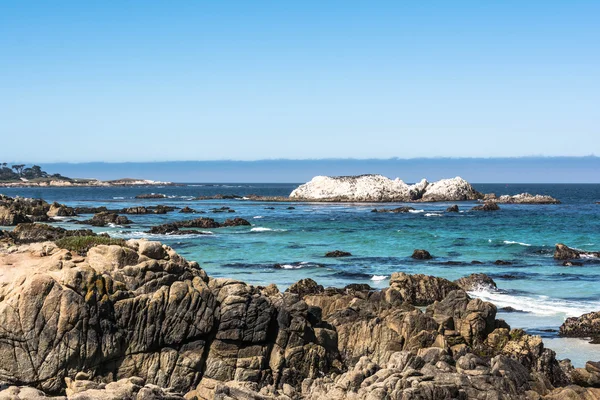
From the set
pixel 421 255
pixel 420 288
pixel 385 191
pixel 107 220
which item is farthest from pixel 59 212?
pixel 385 191

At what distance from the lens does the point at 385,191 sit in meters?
148

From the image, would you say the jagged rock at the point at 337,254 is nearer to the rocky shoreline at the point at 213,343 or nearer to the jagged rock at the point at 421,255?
the jagged rock at the point at 421,255

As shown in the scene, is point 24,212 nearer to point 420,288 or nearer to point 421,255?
point 421,255

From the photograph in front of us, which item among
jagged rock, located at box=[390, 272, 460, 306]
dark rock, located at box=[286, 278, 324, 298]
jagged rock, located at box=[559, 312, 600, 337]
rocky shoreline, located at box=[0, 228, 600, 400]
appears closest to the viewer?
rocky shoreline, located at box=[0, 228, 600, 400]

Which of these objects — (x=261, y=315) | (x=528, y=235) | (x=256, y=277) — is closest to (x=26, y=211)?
(x=256, y=277)

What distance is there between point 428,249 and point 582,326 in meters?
30.4

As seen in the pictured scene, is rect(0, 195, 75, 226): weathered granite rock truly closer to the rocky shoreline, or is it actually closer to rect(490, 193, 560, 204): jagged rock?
the rocky shoreline

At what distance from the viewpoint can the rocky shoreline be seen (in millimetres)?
17562

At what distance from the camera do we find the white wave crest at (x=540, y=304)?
32.2 m

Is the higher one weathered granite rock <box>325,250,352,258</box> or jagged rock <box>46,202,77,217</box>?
weathered granite rock <box>325,250,352,258</box>

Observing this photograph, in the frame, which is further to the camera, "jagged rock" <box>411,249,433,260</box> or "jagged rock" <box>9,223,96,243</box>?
"jagged rock" <box>9,223,96,243</box>

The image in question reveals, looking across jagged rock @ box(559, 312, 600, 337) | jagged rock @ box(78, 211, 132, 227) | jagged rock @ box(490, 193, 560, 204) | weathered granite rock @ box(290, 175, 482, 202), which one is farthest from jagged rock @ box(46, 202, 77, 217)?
jagged rock @ box(490, 193, 560, 204)

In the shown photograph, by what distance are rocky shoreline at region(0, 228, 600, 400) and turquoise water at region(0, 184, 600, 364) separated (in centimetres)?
533

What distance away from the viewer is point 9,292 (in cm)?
1869
